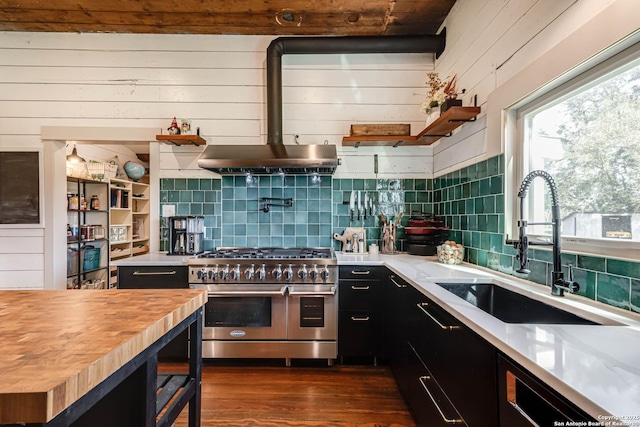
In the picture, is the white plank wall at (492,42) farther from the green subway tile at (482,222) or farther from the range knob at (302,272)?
the range knob at (302,272)

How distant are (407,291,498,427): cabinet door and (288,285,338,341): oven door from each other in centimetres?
92

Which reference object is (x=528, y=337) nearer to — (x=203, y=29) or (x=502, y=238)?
(x=502, y=238)

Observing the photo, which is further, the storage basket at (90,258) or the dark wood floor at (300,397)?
the storage basket at (90,258)

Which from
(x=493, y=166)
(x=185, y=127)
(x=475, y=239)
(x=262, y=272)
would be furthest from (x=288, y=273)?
(x=185, y=127)

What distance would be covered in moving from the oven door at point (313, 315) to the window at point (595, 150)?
1493 mm

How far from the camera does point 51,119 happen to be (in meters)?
2.91

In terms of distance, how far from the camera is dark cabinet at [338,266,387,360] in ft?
7.93

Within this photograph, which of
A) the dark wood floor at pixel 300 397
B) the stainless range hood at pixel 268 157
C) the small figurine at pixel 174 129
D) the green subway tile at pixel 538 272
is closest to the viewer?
the green subway tile at pixel 538 272

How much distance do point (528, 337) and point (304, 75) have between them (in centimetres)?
291

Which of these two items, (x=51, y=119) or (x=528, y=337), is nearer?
(x=528, y=337)

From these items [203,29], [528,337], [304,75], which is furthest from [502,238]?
[203,29]

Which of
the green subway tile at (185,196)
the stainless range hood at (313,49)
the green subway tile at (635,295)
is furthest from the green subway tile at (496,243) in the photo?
the green subway tile at (185,196)

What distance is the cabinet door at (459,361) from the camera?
3.09ft

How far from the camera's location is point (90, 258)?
3.99 m
